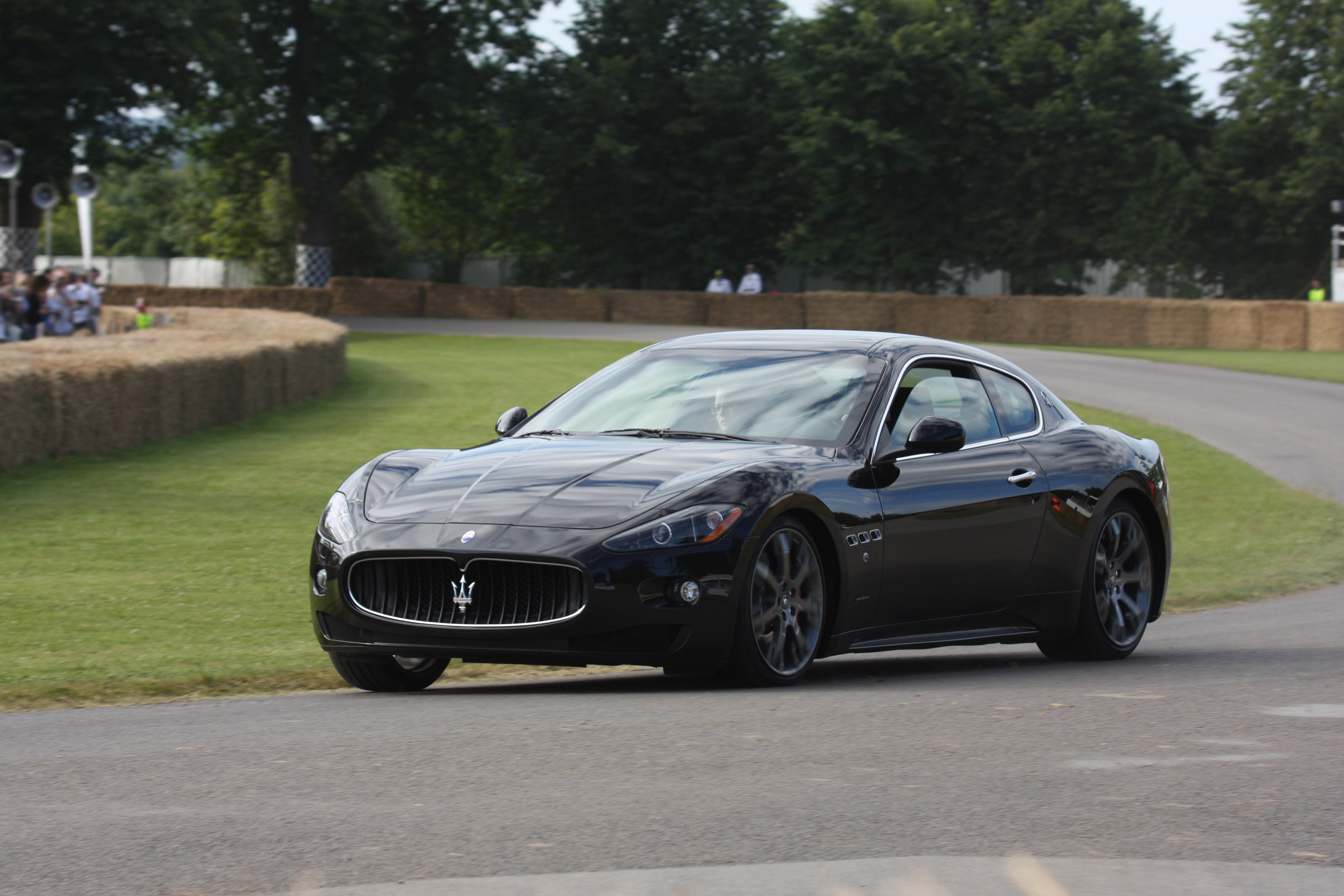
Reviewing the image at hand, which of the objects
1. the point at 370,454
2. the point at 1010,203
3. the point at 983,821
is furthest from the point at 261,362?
the point at 1010,203

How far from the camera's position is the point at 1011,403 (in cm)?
859

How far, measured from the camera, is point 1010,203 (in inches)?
2562

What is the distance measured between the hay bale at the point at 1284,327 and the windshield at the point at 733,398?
1674 inches

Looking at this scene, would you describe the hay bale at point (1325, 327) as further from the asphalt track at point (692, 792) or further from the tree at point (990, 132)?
the asphalt track at point (692, 792)

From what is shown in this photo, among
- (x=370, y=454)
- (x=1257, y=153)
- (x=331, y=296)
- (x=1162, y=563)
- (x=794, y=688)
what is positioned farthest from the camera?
(x=1257, y=153)

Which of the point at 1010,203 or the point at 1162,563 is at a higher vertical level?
the point at 1010,203

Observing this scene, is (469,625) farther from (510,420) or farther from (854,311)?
(854,311)

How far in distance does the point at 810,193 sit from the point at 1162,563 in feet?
197

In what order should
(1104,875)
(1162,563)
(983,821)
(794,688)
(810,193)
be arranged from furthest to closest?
(810,193)
(1162,563)
(794,688)
(983,821)
(1104,875)

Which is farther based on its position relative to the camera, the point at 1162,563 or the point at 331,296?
the point at 331,296

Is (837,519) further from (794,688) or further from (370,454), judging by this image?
(370,454)

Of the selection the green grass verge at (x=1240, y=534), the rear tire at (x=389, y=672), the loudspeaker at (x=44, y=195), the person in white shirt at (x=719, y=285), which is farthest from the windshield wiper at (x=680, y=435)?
the person in white shirt at (x=719, y=285)

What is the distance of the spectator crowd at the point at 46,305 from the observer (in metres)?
32.7

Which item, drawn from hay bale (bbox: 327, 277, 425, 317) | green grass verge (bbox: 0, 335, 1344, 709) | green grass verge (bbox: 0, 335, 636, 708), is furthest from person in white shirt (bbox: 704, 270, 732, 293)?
green grass verge (bbox: 0, 335, 636, 708)
